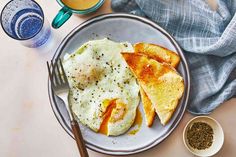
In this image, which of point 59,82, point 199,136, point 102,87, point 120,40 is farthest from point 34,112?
point 199,136

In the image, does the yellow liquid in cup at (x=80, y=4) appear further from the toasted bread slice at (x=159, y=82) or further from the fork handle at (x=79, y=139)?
the fork handle at (x=79, y=139)

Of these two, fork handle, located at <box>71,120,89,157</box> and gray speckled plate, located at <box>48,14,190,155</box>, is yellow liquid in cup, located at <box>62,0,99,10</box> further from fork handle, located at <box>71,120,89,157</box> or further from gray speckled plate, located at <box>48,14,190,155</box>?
fork handle, located at <box>71,120,89,157</box>

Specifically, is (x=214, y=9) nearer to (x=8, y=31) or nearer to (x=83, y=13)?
(x=83, y=13)

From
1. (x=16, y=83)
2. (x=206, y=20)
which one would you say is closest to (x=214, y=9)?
(x=206, y=20)

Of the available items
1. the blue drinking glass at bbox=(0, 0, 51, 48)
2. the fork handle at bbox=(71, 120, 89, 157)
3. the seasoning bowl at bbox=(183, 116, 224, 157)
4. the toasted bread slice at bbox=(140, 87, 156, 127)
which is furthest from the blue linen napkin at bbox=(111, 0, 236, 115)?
the fork handle at bbox=(71, 120, 89, 157)

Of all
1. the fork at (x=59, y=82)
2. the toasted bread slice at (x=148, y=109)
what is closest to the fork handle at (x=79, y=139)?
the fork at (x=59, y=82)

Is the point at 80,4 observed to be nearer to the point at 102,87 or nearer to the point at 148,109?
the point at 102,87
